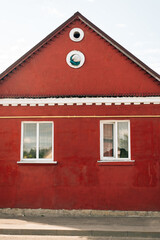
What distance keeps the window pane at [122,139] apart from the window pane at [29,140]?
3001mm

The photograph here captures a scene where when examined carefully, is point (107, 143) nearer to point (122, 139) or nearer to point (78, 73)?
point (122, 139)

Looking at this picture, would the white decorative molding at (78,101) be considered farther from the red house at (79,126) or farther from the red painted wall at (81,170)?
the red painted wall at (81,170)

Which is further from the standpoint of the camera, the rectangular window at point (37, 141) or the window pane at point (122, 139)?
the rectangular window at point (37, 141)

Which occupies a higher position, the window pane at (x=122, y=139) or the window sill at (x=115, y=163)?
the window pane at (x=122, y=139)

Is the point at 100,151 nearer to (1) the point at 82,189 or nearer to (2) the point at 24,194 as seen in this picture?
(1) the point at 82,189

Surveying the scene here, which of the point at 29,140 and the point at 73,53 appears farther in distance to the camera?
the point at 73,53

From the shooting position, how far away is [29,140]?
1203 cm

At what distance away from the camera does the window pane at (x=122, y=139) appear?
11.8 metres

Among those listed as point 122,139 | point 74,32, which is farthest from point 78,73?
point 122,139

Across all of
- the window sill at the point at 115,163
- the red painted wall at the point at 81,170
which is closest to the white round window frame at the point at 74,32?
the red painted wall at the point at 81,170

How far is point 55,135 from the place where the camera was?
11.8 m

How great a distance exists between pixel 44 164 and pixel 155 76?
4.89 meters

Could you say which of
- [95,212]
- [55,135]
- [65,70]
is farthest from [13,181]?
[65,70]

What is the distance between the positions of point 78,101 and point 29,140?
224cm
